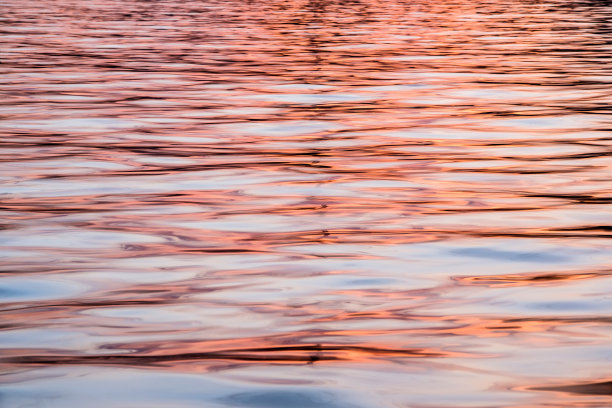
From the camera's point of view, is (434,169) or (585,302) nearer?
(585,302)

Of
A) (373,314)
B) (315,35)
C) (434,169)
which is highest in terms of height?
(373,314)

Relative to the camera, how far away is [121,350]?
3.49 metres

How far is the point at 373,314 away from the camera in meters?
3.83

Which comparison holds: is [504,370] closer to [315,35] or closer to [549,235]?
[549,235]

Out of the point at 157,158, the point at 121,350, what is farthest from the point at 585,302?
the point at 157,158

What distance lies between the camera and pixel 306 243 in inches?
193

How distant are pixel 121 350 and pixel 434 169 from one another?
11.3ft

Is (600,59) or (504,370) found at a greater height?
(504,370)

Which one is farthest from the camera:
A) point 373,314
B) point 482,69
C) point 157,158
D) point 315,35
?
point 315,35

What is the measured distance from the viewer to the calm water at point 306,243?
3281mm

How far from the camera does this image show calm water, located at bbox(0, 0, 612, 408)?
3.28 metres

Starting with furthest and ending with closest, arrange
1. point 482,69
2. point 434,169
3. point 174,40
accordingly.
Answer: point 174,40, point 482,69, point 434,169

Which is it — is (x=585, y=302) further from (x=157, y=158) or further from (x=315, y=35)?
(x=315, y=35)

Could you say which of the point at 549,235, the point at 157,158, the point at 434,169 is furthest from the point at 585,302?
the point at 157,158
